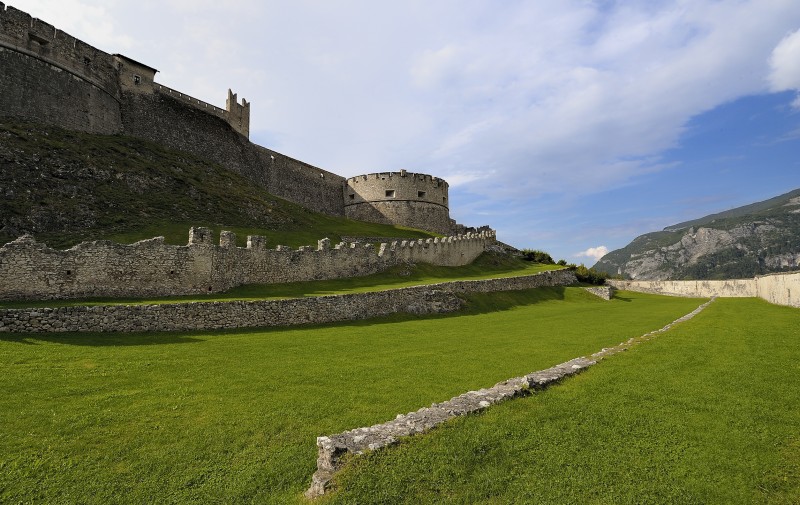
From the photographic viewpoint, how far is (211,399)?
371 inches

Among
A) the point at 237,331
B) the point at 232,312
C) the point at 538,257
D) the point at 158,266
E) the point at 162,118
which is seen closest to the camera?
the point at 237,331

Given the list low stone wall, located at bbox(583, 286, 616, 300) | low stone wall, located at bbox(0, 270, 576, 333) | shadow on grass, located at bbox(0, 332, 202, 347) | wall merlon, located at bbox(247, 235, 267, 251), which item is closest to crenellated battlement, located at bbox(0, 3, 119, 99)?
wall merlon, located at bbox(247, 235, 267, 251)

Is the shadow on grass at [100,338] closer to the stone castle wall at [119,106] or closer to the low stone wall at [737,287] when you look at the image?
the stone castle wall at [119,106]

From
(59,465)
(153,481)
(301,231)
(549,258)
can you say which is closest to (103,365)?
(59,465)

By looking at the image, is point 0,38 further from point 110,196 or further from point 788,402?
point 788,402

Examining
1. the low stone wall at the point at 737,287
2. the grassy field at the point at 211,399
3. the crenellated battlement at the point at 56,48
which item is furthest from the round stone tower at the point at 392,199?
the grassy field at the point at 211,399

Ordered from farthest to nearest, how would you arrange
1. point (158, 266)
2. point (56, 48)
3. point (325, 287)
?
1. point (56, 48)
2. point (325, 287)
3. point (158, 266)

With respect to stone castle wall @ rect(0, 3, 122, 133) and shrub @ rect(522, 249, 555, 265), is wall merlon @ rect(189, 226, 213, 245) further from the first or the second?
shrub @ rect(522, 249, 555, 265)

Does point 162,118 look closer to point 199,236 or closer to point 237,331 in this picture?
point 199,236

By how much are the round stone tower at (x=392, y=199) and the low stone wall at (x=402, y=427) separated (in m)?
56.1

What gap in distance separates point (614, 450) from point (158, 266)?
63.0 feet

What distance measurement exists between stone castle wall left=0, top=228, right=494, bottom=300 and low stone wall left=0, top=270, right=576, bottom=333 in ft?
10.1

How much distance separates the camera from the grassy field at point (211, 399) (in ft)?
21.3

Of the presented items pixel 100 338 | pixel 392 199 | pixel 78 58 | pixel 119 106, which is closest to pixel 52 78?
pixel 78 58
